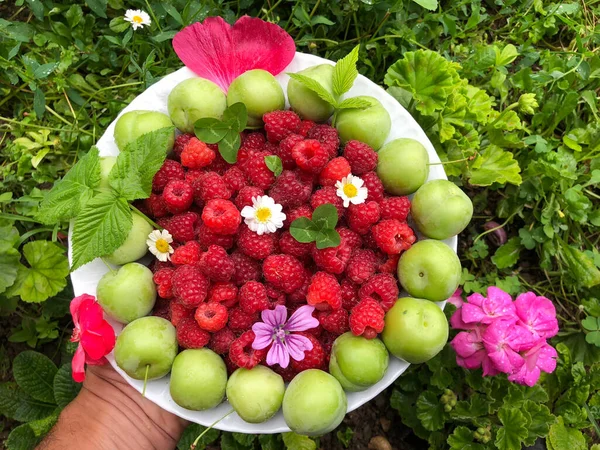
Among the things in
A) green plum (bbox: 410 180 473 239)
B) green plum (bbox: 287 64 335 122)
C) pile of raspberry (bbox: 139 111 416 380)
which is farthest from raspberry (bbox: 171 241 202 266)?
green plum (bbox: 410 180 473 239)

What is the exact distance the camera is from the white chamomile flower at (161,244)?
1161 millimetres

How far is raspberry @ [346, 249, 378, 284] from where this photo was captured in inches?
45.3

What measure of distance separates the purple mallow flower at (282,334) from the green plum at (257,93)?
478 millimetres

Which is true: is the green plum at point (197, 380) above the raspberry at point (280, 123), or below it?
below

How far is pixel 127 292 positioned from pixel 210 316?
197 mm

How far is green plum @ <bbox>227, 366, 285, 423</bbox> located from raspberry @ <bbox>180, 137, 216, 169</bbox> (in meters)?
0.49

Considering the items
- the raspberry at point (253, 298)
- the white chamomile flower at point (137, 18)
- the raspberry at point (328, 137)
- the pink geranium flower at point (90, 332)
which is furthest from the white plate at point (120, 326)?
the white chamomile flower at point (137, 18)

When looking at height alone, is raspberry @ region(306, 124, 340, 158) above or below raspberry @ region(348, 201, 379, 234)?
above

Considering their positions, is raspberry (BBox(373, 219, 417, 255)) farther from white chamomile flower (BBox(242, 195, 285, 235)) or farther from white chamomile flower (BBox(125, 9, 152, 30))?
white chamomile flower (BBox(125, 9, 152, 30))

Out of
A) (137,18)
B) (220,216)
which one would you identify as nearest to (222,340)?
(220,216)

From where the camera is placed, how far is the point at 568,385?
158cm

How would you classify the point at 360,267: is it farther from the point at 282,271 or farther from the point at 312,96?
the point at 312,96

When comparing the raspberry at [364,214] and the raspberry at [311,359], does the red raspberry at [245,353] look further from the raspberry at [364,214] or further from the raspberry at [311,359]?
the raspberry at [364,214]

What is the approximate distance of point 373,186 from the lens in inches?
47.3
